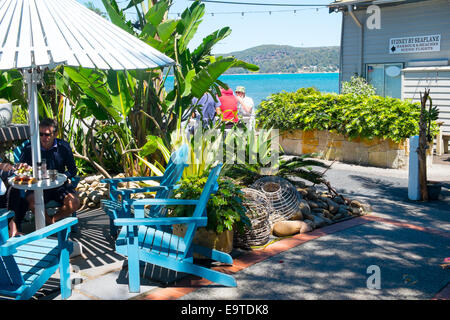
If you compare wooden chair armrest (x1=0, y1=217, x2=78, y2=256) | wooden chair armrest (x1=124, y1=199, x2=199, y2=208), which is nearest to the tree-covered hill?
wooden chair armrest (x1=124, y1=199, x2=199, y2=208)

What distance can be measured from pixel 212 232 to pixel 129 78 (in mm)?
3003

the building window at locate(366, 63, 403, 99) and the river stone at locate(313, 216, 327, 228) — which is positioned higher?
the building window at locate(366, 63, 403, 99)

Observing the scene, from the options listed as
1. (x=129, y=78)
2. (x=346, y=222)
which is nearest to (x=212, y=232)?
(x=346, y=222)

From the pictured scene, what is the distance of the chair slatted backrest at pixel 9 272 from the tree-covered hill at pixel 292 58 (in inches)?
5767

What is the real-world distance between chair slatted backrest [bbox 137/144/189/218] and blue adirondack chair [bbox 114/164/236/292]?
0.53 metres

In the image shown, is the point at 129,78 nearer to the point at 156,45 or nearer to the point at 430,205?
the point at 156,45

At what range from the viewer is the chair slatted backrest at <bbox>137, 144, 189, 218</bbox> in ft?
16.6

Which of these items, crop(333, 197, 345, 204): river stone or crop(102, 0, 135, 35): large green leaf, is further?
crop(333, 197, 345, 204): river stone

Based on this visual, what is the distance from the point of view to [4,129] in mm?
6207

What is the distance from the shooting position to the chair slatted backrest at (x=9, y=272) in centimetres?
342

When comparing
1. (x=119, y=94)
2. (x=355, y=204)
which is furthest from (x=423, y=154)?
(x=119, y=94)

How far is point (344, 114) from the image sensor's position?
1088 centimetres

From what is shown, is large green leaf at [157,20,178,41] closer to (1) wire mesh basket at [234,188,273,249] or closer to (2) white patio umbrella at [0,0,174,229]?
(2) white patio umbrella at [0,0,174,229]

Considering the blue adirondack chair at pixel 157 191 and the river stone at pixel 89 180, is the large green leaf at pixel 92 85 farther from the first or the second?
the river stone at pixel 89 180
